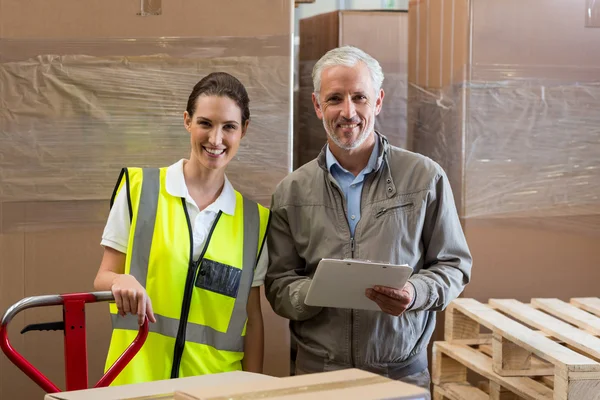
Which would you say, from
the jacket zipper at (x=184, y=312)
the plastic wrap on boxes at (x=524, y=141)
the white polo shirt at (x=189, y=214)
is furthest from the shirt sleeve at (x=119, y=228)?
the plastic wrap on boxes at (x=524, y=141)

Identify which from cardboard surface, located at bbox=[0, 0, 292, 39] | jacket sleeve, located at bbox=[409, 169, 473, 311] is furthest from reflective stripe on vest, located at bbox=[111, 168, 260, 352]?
cardboard surface, located at bbox=[0, 0, 292, 39]

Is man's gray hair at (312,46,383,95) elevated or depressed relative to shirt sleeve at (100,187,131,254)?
elevated

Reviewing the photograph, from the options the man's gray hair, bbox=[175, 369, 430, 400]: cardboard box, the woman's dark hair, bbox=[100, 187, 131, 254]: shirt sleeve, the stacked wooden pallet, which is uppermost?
the man's gray hair

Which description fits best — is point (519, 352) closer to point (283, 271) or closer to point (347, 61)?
point (283, 271)

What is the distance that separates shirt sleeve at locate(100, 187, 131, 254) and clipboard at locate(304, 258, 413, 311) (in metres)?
0.62

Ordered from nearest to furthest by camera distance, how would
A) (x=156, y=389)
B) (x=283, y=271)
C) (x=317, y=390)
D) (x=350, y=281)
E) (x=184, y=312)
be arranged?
(x=317, y=390) → (x=156, y=389) → (x=350, y=281) → (x=184, y=312) → (x=283, y=271)

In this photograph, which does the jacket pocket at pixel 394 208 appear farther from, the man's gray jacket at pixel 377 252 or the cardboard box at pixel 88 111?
the cardboard box at pixel 88 111

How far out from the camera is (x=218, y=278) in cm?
260

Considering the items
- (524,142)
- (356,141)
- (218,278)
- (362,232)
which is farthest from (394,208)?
(524,142)

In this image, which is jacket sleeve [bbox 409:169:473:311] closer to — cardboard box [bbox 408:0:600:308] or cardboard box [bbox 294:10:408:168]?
cardboard box [bbox 408:0:600:308]

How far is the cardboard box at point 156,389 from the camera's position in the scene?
1.83m

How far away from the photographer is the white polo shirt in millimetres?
2611

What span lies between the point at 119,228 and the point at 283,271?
58 centimetres

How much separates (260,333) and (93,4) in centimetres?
148
